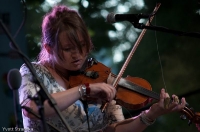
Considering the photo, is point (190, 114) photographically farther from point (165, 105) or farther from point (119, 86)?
point (119, 86)

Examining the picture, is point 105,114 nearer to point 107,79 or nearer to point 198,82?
point 107,79

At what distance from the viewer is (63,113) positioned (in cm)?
224

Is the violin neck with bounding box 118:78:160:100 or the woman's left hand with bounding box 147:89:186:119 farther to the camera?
the violin neck with bounding box 118:78:160:100

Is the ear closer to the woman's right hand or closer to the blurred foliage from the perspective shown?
the woman's right hand

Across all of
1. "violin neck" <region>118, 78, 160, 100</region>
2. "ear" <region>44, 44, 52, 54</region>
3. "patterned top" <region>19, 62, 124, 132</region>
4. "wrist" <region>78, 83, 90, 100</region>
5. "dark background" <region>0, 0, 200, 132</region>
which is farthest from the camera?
"dark background" <region>0, 0, 200, 132</region>

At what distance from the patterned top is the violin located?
100 mm

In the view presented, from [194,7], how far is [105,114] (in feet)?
4.98

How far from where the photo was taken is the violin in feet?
7.59

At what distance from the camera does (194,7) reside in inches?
139

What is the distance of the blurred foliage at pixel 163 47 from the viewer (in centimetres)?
351

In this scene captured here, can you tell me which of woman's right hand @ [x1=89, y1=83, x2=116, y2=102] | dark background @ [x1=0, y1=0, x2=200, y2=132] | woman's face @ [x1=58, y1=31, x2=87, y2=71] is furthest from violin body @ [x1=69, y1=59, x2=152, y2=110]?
dark background @ [x1=0, y1=0, x2=200, y2=132]

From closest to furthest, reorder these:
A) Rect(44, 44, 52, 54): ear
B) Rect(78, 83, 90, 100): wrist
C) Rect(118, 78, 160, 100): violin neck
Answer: Rect(78, 83, 90, 100): wrist → Rect(44, 44, 52, 54): ear → Rect(118, 78, 160, 100): violin neck

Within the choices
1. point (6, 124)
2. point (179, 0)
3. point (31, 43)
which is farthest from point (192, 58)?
point (6, 124)

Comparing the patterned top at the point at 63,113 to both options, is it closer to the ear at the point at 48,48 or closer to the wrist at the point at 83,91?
the ear at the point at 48,48
